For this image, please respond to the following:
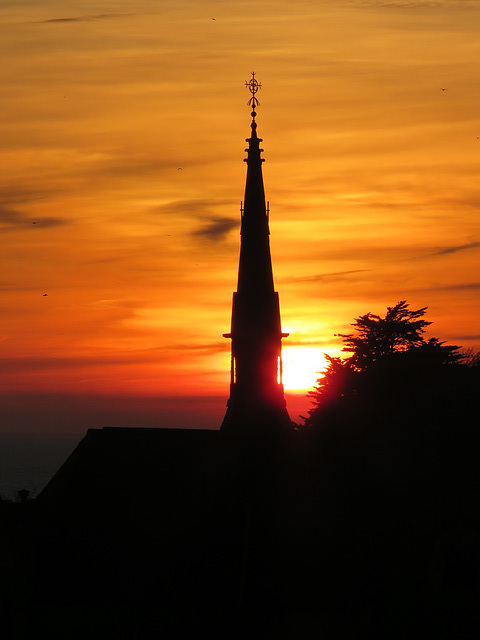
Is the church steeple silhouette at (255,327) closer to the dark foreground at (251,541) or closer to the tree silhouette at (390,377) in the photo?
the tree silhouette at (390,377)

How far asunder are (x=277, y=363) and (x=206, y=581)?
2594cm

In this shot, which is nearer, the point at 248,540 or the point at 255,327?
the point at 248,540

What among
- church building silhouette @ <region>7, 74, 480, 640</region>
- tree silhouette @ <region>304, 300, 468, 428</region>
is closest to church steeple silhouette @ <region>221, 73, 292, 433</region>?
tree silhouette @ <region>304, 300, 468, 428</region>

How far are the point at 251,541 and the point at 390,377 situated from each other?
3155 centimetres

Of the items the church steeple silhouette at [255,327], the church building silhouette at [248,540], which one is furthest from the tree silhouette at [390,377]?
the church building silhouette at [248,540]

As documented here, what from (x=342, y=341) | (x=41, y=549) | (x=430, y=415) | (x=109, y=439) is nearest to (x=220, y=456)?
(x=109, y=439)

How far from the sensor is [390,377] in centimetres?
6153

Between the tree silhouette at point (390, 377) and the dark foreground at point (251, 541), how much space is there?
64.5 ft

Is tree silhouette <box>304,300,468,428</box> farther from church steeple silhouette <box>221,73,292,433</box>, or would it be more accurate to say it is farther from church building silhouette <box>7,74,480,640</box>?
church building silhouette <box>7,74,480,640</box>

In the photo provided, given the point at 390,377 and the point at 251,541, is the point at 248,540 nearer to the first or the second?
the point at 251,541

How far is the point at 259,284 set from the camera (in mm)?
56188

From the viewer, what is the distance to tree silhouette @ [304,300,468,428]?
5575 centimetres

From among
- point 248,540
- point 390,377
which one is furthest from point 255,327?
point 248,540

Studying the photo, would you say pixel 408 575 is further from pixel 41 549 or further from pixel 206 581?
pixel 41 549
